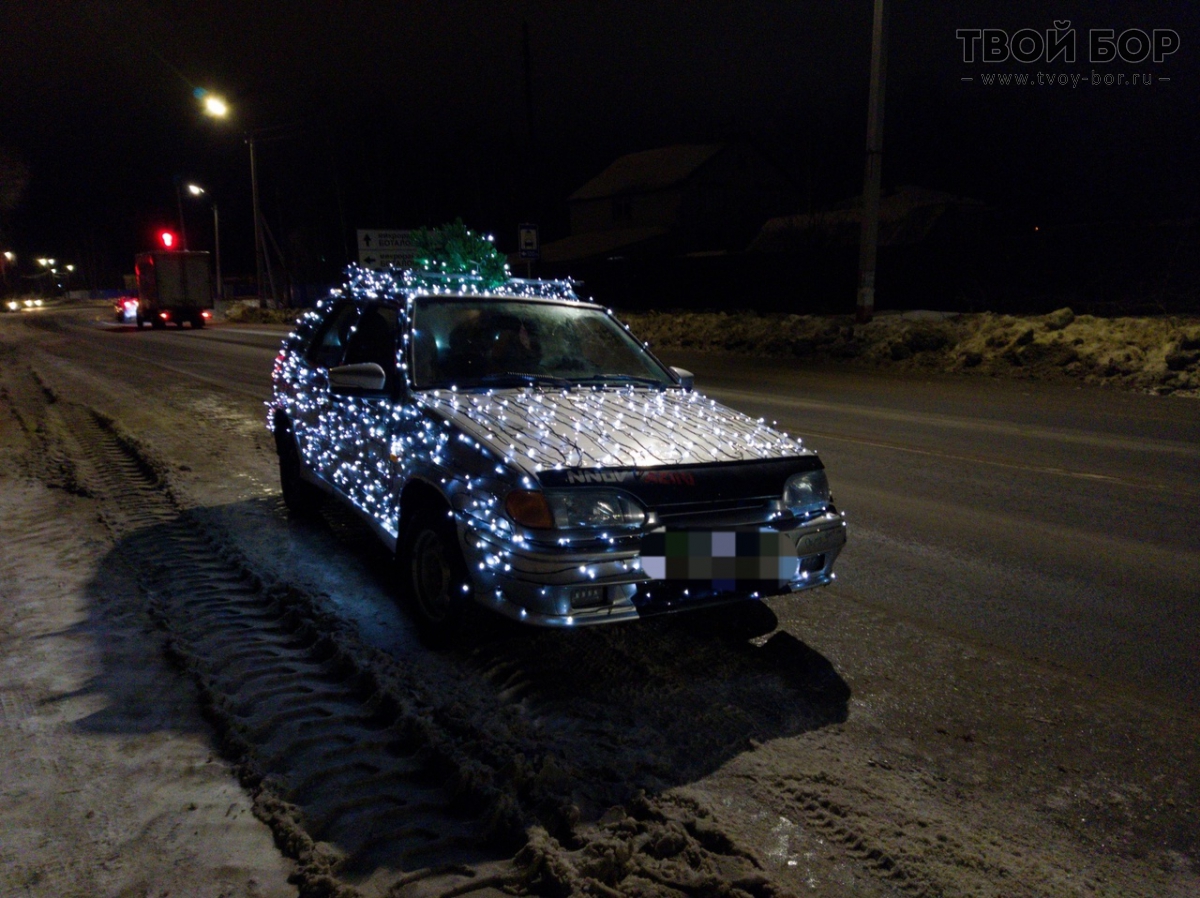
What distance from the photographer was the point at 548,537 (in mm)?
3547

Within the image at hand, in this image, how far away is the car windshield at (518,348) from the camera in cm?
484

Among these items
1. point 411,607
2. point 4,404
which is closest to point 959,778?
point 411,607

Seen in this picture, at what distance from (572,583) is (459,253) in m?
6.58

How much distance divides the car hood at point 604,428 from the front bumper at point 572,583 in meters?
0.34

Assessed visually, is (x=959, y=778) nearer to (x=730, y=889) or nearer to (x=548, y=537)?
(x=730, y=889)

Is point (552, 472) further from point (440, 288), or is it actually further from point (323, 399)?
point (323, 399)

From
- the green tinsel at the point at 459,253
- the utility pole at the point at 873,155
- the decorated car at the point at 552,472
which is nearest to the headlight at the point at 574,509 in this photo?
the decorated car at the point at 552,472

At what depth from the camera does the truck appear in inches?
1470

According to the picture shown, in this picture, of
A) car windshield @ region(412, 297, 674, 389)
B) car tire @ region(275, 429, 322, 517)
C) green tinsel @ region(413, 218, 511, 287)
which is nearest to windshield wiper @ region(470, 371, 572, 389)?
car windshield @ region(412, 297, 674, 389)

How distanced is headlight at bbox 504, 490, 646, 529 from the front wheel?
0.47 meters

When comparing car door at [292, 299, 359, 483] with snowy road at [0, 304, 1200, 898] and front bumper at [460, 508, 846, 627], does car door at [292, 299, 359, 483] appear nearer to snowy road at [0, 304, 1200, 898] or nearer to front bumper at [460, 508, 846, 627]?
snowy road at [0, 304, 1200, 898]

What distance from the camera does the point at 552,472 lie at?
3.58m

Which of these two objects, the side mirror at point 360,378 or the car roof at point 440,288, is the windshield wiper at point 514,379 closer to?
the side mirror at point 360,378

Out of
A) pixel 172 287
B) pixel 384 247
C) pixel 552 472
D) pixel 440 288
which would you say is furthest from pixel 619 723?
pixel 172 287
